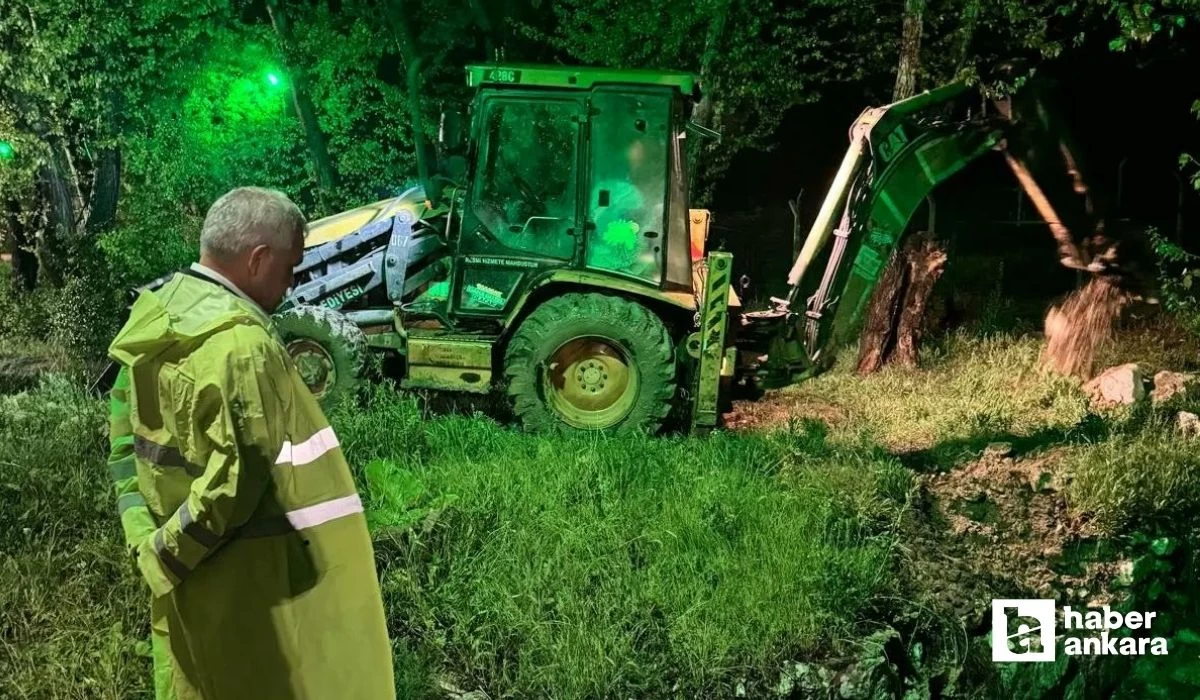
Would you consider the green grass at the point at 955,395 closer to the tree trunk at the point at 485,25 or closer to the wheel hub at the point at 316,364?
the wheel hub at the point at 316,364

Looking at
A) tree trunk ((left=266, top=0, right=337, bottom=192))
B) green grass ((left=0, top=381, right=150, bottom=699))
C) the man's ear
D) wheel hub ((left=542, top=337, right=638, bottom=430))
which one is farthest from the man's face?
tree trunk ((left=266, top=0, right=337, bottom=192))

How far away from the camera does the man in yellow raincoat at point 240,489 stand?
217cm

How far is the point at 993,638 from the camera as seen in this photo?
447 centimetres

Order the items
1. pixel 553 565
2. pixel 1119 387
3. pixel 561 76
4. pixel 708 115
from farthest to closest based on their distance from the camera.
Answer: pixel 708 115
pixel 1119 387
pixel 561 76
pixel 553 565

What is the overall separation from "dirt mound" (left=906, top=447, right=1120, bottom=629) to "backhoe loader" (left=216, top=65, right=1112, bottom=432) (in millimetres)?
1769

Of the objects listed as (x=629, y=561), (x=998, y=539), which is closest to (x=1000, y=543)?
(x=998, y=539)

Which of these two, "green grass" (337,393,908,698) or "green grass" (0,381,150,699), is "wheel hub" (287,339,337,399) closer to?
"green grass" (337,393,908,698)

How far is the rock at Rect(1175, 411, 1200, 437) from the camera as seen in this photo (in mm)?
6176

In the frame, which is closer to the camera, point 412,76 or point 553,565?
point 553,565

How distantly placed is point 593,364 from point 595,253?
72cm

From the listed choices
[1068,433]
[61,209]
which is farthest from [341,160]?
[1068,433]

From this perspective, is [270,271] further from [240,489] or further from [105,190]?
[105,190]

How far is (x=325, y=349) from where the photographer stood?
6.69m

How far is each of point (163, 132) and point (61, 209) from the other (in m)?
1.69
